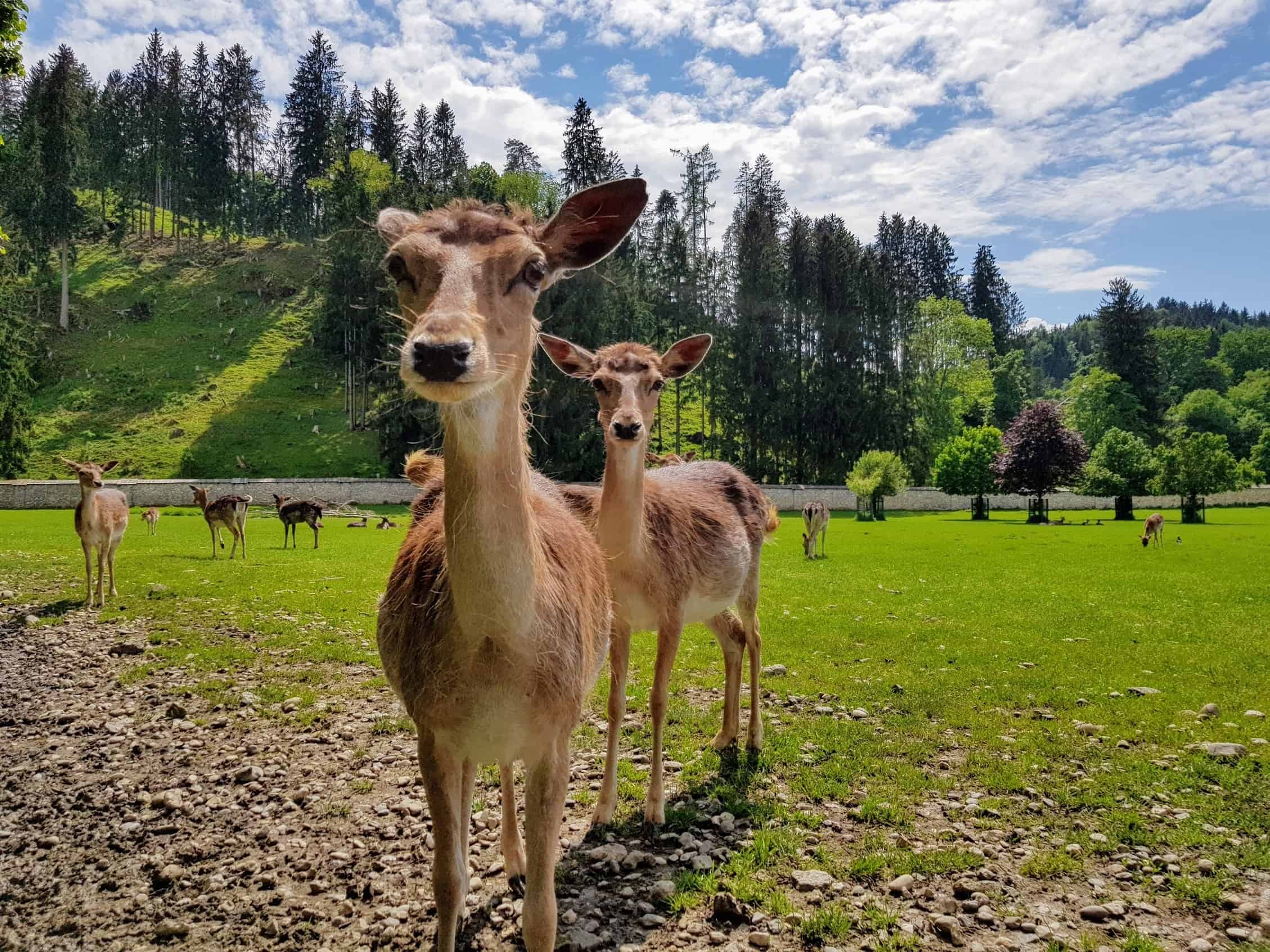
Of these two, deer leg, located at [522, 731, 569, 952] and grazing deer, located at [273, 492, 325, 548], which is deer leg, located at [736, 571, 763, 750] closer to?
deer leg, located at [522, 731, 569, 952]

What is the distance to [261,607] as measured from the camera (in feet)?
Answer: 38.0

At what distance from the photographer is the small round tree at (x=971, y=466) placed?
45.0 meters

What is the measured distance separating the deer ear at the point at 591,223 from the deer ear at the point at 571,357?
245cm

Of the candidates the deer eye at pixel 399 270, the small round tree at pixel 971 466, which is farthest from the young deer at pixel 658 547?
the small round tree at pixel 971 466

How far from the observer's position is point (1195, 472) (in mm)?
38812

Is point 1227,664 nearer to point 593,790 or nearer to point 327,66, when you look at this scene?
point 593,790

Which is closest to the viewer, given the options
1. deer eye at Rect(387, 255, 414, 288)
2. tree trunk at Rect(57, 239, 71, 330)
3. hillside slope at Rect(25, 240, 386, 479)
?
deer eye at Rect(387, 255, 414, 288)

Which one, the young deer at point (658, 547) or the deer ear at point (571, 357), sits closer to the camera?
the young deer at point (658, 547)

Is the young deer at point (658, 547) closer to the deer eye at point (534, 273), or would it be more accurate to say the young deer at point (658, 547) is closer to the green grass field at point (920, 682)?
the green grass field at point (920, 682)

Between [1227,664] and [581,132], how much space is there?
5003cm

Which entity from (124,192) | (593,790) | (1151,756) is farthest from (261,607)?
(124,192)

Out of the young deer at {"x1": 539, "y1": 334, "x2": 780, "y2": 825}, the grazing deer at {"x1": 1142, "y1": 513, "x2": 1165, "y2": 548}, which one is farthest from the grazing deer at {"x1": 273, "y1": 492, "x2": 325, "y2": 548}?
the grazing deer at {"x1": 1142, "y1": 513, "x2": 1165, "y2": 548}

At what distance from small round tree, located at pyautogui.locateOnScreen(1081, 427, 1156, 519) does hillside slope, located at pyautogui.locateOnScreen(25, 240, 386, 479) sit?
4600 cm

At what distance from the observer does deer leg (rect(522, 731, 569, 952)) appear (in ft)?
10.2
